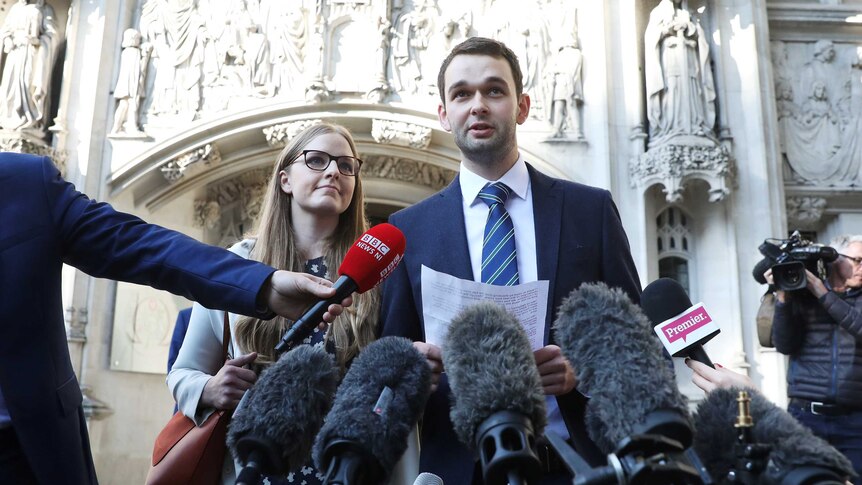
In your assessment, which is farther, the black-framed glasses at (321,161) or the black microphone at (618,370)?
the black-framed glasses at (321,161)

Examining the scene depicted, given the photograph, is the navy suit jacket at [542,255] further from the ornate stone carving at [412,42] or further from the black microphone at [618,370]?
the ornate stone carving at [412,42]

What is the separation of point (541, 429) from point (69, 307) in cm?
706

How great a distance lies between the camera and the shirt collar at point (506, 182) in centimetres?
194

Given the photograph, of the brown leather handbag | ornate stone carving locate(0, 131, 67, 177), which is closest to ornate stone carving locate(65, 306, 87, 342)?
ornate stone carving locate(0, 131, 67, 177)

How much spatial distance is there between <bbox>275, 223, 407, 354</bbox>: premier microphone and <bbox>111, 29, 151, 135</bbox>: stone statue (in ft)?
22.5

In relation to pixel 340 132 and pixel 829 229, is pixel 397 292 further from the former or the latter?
pixel 829 229

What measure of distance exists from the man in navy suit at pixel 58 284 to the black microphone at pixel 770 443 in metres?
0.68

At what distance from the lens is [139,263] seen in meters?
1.52

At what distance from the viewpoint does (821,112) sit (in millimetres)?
7828

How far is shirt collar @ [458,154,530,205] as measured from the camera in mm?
1944

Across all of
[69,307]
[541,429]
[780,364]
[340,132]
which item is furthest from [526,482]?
[69,307]

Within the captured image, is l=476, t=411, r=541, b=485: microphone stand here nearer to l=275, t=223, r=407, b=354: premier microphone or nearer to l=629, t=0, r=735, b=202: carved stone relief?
l=275, t=223, r=407, b=354: premier microphone

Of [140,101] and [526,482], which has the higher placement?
[140,101]

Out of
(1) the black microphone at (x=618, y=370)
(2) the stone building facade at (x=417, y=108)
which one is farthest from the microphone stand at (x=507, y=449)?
(2) the stone building facade at (x=417, y=108)
